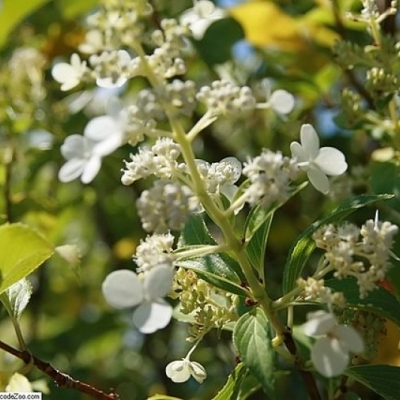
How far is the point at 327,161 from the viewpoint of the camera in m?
1.04

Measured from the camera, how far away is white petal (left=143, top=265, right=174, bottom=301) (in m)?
0.92

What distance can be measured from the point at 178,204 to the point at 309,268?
113cm

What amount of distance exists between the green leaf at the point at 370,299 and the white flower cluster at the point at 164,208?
27 cm

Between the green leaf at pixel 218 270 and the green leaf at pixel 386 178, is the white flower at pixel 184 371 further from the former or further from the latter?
the green leaf at pixel 386 178

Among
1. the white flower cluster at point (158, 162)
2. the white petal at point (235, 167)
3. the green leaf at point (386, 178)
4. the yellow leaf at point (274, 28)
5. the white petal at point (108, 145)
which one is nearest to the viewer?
the white petal at point (108, 145)

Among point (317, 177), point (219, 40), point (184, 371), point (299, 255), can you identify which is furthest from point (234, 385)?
point (219, 40)

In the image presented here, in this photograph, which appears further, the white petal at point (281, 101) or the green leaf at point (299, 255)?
the green leaf at point (299, 255)

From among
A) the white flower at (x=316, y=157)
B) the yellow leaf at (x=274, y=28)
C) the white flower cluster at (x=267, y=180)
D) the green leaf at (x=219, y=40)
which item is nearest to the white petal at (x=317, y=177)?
the white flower at (x=316, y=157)

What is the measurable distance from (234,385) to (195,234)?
0.24 meters

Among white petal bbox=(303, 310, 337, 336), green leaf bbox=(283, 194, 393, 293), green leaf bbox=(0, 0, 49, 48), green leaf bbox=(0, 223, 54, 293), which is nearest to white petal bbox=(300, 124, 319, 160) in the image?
green leaf bbox=(283, 194, 393, 293)

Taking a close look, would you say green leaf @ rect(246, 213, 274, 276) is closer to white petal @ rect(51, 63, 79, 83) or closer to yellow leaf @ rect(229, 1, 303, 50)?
white petal @ rect(51, 63, 79, 83)

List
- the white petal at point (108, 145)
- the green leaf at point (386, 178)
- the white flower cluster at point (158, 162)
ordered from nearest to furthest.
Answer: the white petal at point (108, 145)
the white flower cluster at point (158, 162)
the green leaf at point (386, 178)

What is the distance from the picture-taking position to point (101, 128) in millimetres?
910

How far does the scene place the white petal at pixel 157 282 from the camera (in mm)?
921
